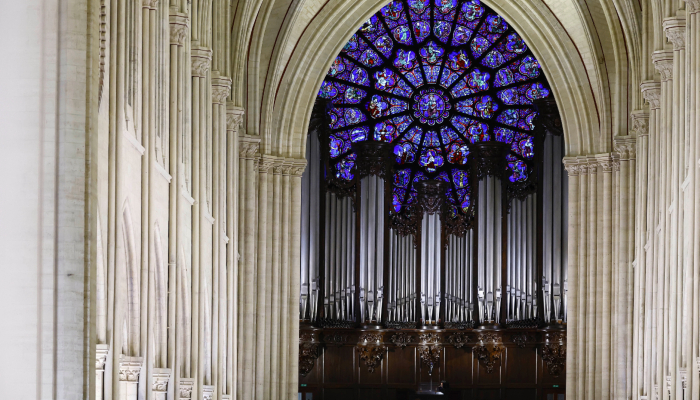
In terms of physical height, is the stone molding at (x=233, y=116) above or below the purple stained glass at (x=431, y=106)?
below

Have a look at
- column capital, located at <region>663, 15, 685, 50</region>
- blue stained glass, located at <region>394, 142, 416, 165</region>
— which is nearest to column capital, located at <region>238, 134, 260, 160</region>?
blue stained glass, located at <region>394, 142, 416, 165</region>

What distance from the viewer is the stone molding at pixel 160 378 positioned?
1678 cm

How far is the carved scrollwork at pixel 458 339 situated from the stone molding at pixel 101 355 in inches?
649

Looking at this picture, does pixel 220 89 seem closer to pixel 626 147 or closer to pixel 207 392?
pixel 207 392

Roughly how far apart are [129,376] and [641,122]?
11018mm

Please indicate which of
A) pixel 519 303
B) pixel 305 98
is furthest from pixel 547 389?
pixel 305 98

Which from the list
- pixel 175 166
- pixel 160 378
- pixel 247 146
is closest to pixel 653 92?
pixel 247 146

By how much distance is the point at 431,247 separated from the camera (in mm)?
29562

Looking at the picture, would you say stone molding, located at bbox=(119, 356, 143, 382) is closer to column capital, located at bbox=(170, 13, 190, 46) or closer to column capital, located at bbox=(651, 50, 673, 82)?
column capital, located at bbox=(170, 13, 190, 46)

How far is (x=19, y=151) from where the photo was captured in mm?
11500

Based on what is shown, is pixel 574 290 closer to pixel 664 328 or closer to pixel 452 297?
pixel 452 297

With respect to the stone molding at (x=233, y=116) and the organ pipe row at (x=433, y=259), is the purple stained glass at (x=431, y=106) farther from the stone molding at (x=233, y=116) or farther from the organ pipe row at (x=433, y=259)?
the stone molding at (x=233, y=116)

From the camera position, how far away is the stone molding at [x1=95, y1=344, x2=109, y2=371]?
43.4 ft

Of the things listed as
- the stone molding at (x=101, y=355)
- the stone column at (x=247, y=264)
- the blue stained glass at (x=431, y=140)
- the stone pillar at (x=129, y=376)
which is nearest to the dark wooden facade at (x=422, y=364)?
the stone column at (x=247, y=264)
